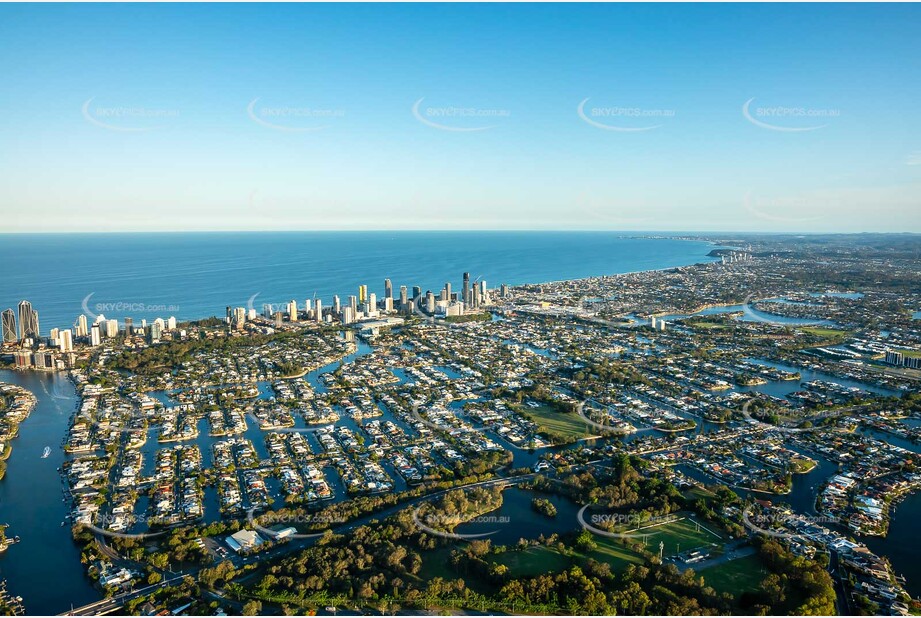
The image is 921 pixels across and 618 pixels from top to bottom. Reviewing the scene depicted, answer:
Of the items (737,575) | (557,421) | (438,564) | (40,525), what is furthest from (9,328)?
(737,575)

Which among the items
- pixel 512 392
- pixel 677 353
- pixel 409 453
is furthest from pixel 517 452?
pixel 677 353

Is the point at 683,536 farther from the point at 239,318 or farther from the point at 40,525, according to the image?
the point at 239,318

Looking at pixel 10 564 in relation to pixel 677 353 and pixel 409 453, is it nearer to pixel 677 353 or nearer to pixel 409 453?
pixel 409 453

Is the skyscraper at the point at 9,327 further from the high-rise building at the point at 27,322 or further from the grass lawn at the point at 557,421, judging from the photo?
the grass lawn at the point at 557,421

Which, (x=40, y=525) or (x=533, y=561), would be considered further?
(x=40, y=525)

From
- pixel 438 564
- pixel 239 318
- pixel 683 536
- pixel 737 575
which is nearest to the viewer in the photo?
pixel 737 575

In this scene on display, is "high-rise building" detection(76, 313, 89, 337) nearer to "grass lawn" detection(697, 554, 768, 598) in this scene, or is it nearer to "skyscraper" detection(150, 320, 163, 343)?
"skyscraper" detection(150, 320, 163, 343)

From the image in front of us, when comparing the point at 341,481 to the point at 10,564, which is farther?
the point at 341,481
